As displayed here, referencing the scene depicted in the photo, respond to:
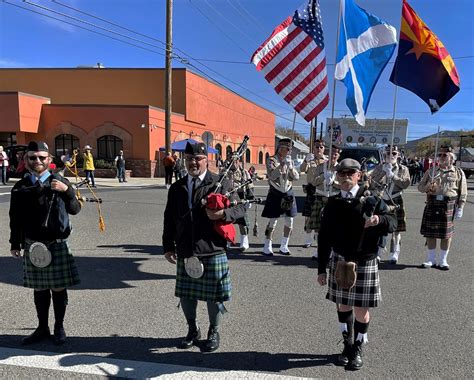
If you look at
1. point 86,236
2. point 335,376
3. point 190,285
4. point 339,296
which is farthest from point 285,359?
point 86,236

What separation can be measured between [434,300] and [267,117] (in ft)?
146

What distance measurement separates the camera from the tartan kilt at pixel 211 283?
130 inches

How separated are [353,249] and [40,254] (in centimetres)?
255

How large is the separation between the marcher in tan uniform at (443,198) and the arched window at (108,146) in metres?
21.3

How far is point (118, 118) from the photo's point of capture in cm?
2405

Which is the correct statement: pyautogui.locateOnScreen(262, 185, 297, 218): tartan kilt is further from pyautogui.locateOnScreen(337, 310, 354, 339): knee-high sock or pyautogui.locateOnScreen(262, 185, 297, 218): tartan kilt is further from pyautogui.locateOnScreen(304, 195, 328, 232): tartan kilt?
pyautogui.locateOnScreen(337, 310, 354, 339): knee-high sock

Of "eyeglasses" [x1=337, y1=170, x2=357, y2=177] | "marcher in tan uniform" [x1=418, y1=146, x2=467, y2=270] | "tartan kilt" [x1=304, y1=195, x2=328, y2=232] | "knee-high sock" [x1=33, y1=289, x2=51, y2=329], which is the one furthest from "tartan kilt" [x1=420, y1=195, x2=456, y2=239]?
"knee-high sock" [x1=33, y1=289, x2=51, y2=329]

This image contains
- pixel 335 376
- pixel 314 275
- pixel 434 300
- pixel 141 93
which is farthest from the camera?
pixel 141 93

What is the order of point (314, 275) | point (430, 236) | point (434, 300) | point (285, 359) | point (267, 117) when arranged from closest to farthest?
point (285, 359), point (434, 300), point (314, 275), point (430, 236), point (267, 117)

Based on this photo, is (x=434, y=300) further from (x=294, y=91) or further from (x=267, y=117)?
(x=267, y=117)

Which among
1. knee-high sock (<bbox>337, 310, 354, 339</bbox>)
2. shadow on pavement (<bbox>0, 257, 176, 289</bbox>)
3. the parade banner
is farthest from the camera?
the parade banner

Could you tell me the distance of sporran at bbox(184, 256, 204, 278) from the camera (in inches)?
129

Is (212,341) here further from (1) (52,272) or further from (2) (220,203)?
Result: (1) (52,272)

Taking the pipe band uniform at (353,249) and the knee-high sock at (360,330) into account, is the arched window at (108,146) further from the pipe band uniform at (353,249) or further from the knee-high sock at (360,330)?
the knee-high sock at (360,330)
